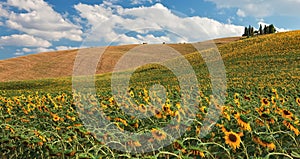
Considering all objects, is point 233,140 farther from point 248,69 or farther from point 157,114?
point 248,69

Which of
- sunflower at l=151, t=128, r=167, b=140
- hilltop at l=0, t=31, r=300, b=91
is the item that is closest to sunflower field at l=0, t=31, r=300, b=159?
sunflower at l=151, t=128, r=167, b=140

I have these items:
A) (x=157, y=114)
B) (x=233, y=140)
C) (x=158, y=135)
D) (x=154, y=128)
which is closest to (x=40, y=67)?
(x=157, y=114)

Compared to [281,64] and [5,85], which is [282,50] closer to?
[281,64]

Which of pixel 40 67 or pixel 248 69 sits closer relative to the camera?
pixel 248 69

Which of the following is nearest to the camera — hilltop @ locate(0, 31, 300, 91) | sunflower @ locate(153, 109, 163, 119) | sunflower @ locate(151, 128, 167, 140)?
sunflower @ locate(151, 128, 167, 140)

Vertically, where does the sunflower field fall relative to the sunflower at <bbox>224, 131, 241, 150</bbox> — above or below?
below

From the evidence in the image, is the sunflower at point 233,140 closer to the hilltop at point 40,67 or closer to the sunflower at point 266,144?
the sunflower at point 266,144

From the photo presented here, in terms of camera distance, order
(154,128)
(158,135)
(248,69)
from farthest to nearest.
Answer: (248,69)
(154,128)
(158,135)

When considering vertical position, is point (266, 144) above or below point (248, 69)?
below

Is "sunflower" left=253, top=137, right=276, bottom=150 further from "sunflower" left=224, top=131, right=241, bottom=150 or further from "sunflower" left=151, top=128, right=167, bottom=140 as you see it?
"sunflower" left=151, top=128, right=167, bottom=140

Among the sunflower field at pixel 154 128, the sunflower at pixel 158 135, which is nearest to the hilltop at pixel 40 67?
the sunflower field at pixel 154 128

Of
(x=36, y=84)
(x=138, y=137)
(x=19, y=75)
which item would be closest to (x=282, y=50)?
(x=36, y=84)

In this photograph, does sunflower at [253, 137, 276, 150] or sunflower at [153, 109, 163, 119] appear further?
sunflower at [153, 109, 163, 119]

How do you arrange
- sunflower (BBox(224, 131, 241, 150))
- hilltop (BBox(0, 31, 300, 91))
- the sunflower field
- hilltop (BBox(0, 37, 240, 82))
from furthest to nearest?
hilltop (BBox(0, 37, 240, 82)) < hilltop (BBox(0, 31, 300, 91)) < the sunflower field < sunflower (BBox(224, 131, 241, 150))
